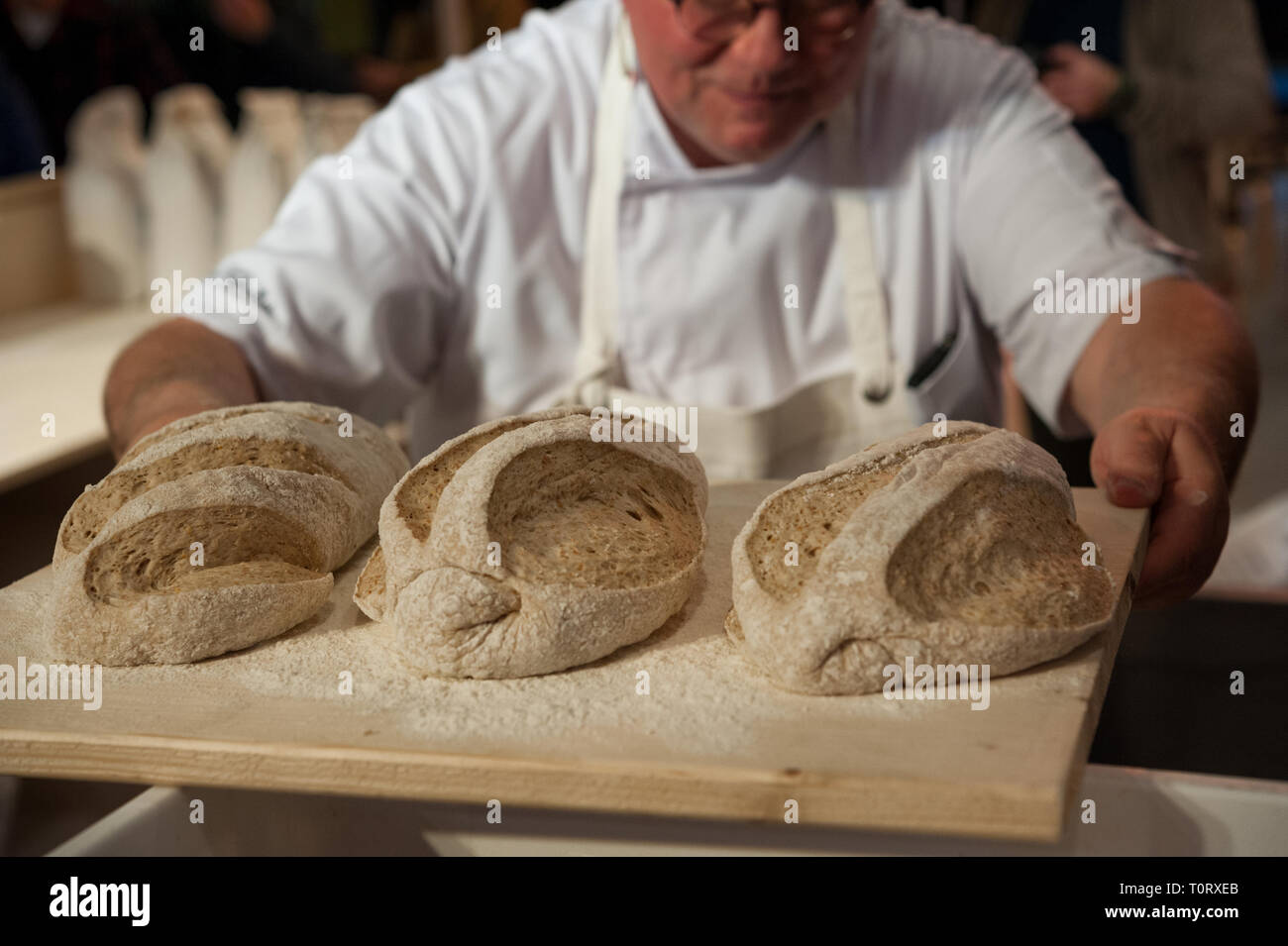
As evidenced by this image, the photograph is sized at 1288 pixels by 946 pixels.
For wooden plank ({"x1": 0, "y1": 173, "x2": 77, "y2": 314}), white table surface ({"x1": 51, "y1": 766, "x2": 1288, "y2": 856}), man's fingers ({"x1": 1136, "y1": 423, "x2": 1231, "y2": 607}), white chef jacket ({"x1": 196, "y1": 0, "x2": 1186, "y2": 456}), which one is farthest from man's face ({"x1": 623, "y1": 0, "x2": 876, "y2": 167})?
wooden plank ({"x1": 0, "y1": 173, "x2": 77, "y2": 314})

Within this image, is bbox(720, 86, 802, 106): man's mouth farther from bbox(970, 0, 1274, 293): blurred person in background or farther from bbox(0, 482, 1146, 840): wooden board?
bbox(970, 0, 1274, 293): blurred person in background

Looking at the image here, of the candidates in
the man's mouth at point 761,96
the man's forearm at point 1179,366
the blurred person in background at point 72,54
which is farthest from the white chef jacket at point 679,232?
the blurred person in background at point 72,54

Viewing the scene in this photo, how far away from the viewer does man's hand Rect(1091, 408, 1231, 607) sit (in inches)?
47.8

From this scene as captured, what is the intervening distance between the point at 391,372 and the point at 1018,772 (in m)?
1.18

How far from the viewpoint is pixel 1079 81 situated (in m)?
2.54

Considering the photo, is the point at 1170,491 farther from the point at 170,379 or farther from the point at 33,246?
the point at 33,246

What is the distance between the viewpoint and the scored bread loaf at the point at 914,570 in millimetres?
895

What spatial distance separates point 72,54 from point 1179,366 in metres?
2.84

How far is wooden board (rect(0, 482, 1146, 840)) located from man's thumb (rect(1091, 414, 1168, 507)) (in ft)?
0.78

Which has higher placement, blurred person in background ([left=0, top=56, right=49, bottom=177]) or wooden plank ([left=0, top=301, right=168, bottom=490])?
blurred person in background ([left=0, top=56, right=49, bottom=177])

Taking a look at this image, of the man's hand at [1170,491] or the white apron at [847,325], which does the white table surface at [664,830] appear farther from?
the white apron at [847,325]

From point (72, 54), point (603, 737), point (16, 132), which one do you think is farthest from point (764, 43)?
point (72, 54)

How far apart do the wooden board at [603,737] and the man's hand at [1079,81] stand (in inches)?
72.2
